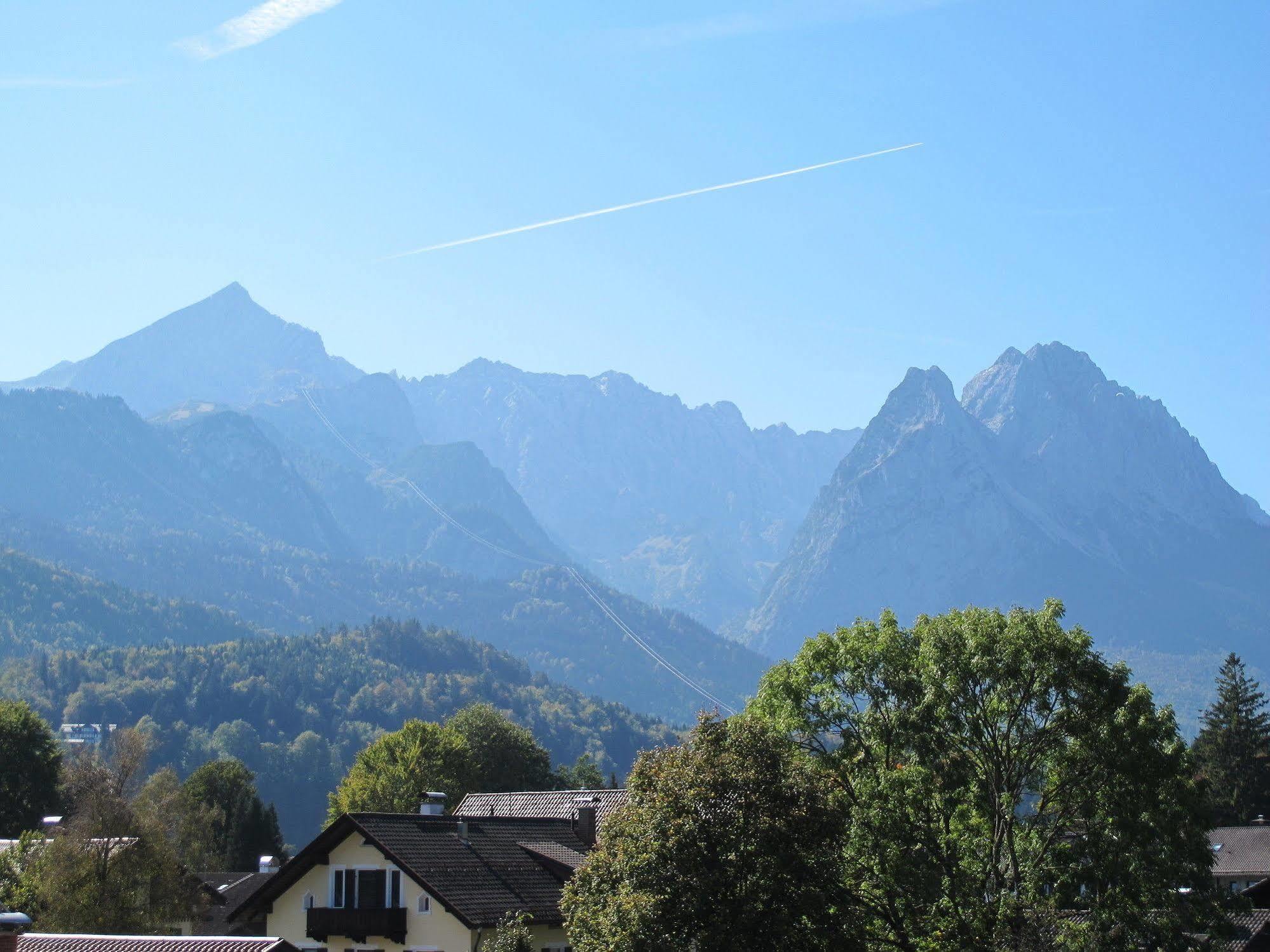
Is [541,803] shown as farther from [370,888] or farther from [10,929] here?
[10,929]

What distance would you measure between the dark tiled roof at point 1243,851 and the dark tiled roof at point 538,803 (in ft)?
111

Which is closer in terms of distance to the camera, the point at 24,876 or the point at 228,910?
the point at 24,876

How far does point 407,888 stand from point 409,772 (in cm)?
5990

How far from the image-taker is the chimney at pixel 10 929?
1039 inches

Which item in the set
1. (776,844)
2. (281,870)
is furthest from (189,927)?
(776,844)

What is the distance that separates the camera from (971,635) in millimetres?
41094

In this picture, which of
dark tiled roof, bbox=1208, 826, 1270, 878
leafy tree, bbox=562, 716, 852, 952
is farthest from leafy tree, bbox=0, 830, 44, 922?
dark tiled roof, bbox=1208, 826, 1270, 878

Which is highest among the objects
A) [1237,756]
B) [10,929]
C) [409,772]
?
[10,929]

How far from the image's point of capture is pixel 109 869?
171 feet

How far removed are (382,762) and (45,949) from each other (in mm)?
72463

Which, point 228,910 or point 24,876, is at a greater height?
point 24,876

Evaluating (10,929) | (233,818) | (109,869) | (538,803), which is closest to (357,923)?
(109,869)

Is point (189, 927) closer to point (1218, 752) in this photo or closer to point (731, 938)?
point (731, 938)

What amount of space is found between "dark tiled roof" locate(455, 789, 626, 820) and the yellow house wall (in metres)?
11.5
